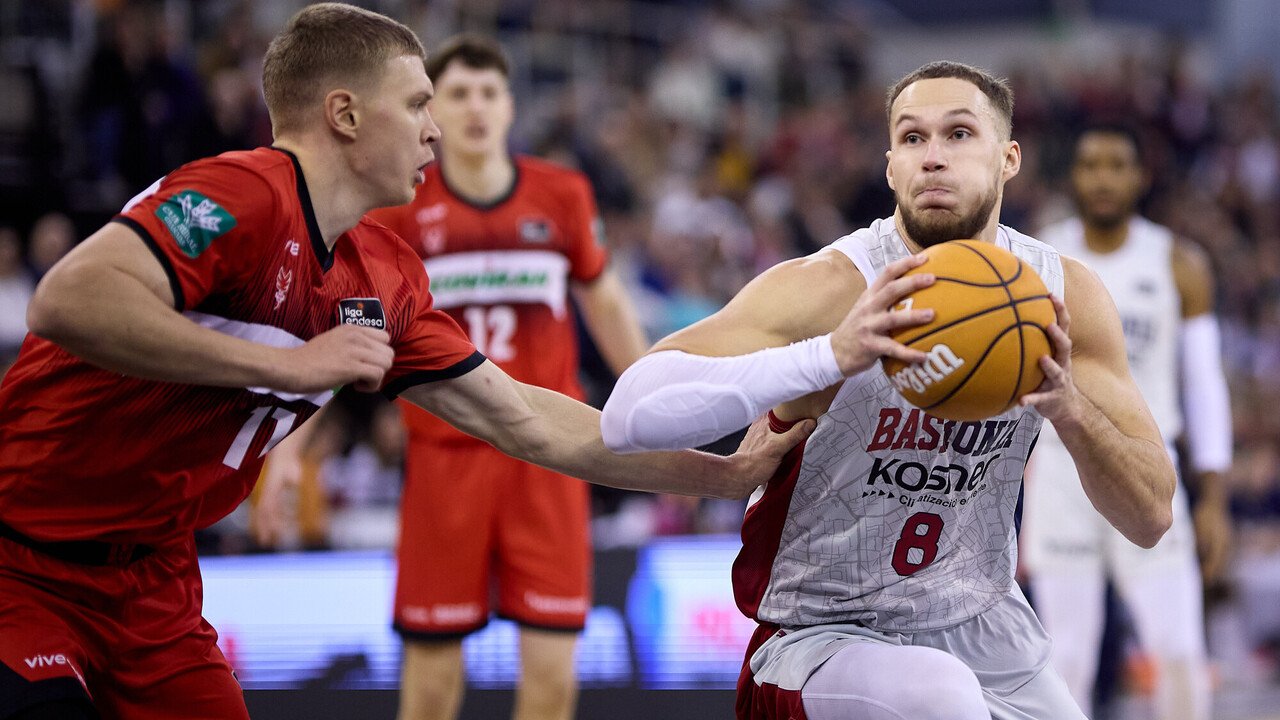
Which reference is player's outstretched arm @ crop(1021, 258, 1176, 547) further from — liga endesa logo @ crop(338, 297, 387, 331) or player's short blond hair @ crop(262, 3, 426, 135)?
player's short blond hair @ crop(262, 3, 426, 135)

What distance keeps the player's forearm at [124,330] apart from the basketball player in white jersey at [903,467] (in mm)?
1018

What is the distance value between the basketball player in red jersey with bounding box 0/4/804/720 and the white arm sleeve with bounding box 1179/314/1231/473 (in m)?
3.60

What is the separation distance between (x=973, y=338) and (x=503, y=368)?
2.96 metres

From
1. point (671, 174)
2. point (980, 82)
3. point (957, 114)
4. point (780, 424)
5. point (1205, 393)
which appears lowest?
point (780, 424)

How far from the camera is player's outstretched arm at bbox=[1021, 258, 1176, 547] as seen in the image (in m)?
3.31

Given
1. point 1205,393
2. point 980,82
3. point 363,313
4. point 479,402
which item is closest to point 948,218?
point 980,82

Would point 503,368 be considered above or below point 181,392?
above

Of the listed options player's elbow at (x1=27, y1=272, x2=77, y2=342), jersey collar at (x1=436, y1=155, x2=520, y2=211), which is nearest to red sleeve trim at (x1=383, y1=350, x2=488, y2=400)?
player's elbow at (x1=27, y1=272, x2=77, y2=342)

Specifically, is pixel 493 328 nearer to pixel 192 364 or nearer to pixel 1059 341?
pixel 192 364

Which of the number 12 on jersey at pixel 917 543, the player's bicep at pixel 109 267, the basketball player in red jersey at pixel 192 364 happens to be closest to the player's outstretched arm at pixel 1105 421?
the number 12 on jersey at pixel 917 543

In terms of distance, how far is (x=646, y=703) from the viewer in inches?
280

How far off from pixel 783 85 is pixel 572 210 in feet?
40.6

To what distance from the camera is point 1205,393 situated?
656cm

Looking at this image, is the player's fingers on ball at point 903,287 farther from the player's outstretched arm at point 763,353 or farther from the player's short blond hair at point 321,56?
the player's short blond hair at point 321,56
